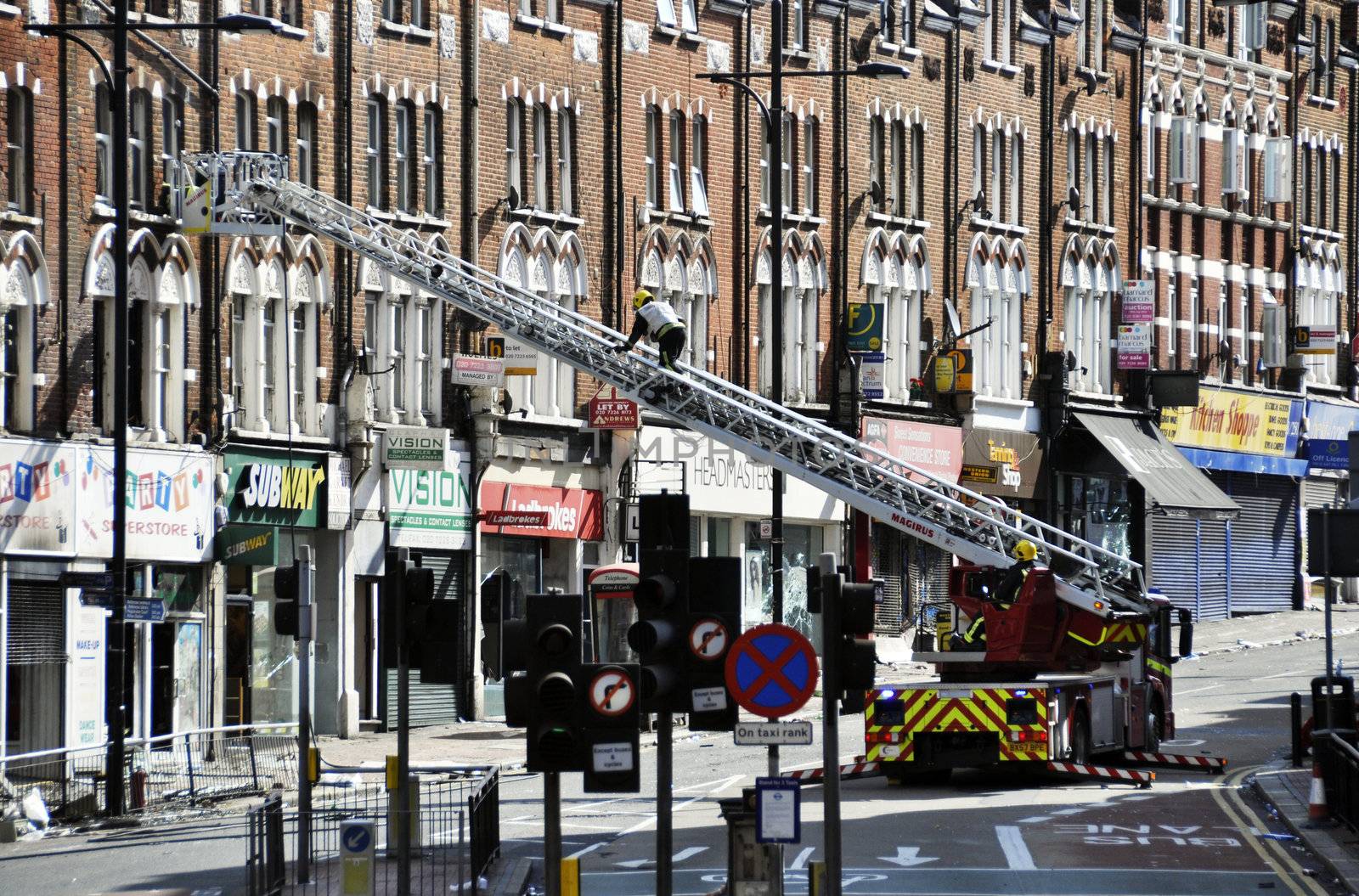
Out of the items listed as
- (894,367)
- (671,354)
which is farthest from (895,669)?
(671,354)

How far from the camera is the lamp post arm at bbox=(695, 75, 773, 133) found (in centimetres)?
3847

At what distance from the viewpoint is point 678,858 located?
21.9m

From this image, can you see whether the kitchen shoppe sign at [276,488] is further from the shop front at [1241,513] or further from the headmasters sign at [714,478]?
the shop front at [1241,513]

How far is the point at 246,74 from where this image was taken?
124 ft

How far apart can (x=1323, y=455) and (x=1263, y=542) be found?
2.81 metres

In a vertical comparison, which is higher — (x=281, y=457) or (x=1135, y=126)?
(x=1135, y=126)

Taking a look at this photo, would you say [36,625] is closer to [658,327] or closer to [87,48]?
[87,48]

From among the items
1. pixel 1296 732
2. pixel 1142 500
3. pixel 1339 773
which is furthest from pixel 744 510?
pixel 1339 773

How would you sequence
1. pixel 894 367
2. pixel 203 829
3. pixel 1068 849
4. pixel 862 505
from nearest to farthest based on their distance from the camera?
pixel 1068 849
pixel 203 829
pixel 862 505
pixel 894 367

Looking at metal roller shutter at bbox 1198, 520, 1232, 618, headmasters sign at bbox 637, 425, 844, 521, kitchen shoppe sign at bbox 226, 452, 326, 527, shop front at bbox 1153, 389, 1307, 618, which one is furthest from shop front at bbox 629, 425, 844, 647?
metal roller shutter at bbox 1198, 520, 1232, 618

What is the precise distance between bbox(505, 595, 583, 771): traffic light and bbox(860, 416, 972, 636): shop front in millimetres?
33422

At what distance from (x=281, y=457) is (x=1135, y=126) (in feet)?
85.4

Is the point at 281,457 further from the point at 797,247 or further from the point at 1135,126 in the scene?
the point at 1135,126

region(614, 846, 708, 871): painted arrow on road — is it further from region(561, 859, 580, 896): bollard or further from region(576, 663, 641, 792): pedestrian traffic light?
region(576, 663, 641, 792): pedestrian traffic light
